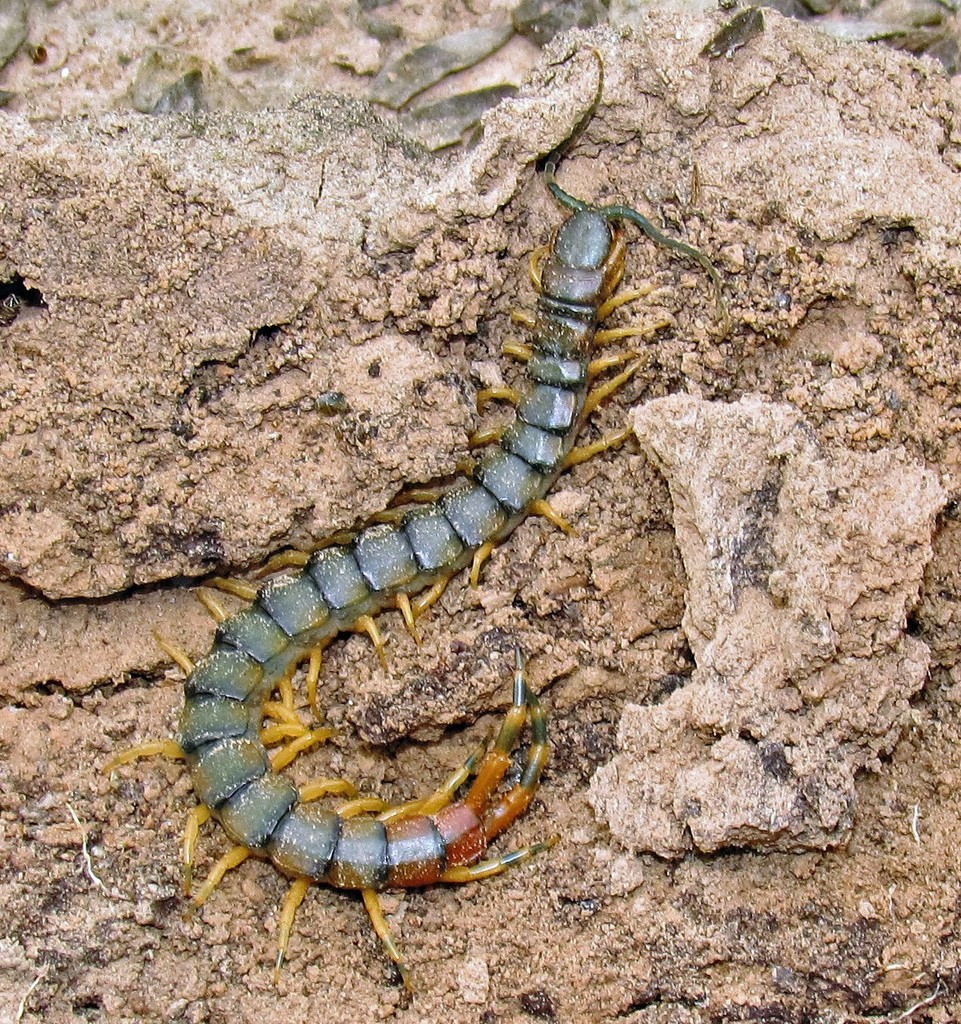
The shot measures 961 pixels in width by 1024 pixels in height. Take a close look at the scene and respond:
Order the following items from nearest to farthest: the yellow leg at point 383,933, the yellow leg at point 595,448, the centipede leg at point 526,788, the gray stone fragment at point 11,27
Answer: the yellow leg at point 383,933
the centipede leg at point 526,788
the yellow leg at point 595,448
the gray stone fragment at point 11,27

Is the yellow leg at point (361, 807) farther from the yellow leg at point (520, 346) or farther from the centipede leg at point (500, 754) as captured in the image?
the yellow leg at point (520, 346)

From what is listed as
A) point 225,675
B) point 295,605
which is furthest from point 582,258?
point 225,675

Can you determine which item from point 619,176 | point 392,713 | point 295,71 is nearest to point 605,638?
point 392,713

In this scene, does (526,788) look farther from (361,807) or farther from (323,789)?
(323,789)

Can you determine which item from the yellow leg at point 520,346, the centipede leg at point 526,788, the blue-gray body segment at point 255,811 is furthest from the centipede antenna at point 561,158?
the blue-gray body segment at point 255,811

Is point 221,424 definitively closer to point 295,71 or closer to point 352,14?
point 295,71

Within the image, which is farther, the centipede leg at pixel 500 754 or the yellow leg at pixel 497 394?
the yellow leg at pixel 497 394
